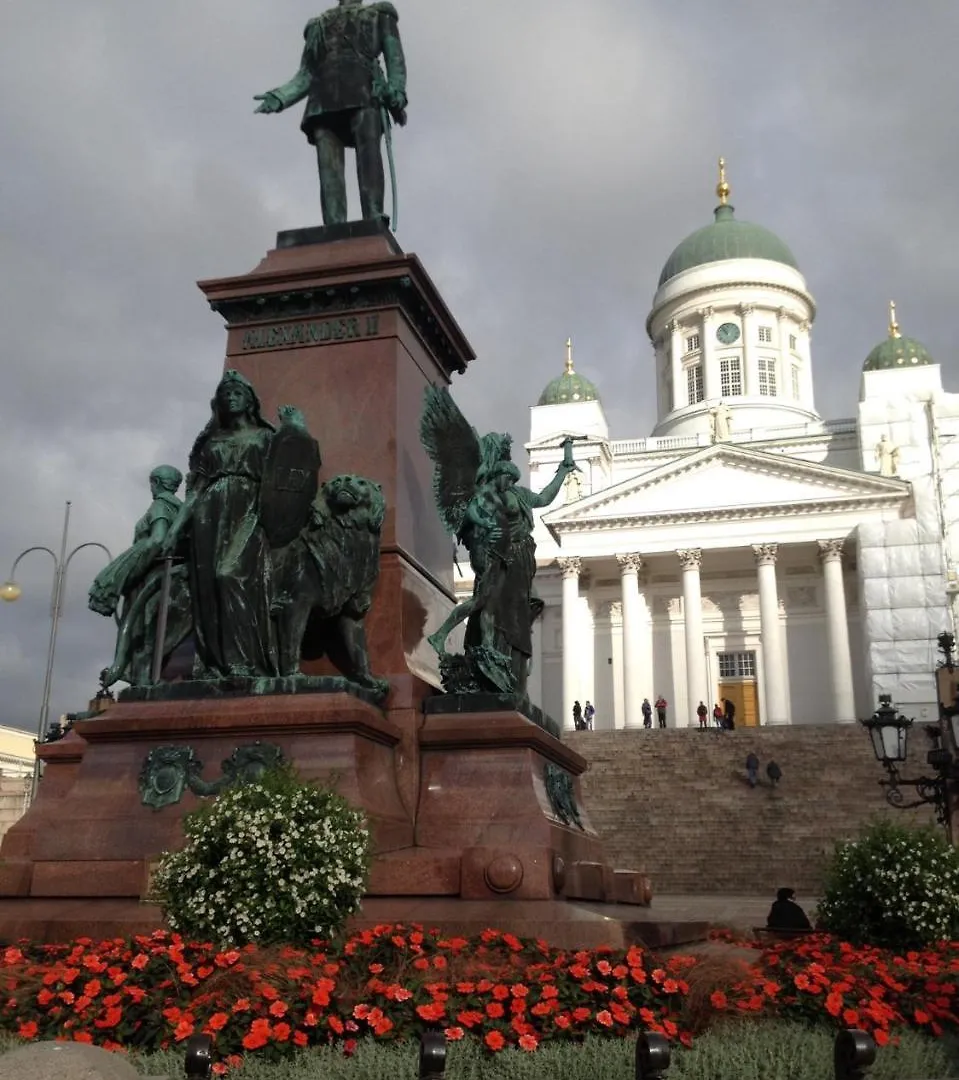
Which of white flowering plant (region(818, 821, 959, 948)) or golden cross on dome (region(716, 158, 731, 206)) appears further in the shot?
golden cross on dome (region(716, 158, 731, 206))

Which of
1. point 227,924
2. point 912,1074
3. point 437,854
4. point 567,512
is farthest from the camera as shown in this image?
point 567,512

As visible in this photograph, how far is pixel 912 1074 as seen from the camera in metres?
4.44

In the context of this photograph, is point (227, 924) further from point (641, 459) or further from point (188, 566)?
point (641, 459)

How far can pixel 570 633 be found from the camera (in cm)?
5431

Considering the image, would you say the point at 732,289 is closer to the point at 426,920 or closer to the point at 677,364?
the point at 677,364

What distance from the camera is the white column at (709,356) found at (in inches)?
2682

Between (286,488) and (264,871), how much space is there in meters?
2.64

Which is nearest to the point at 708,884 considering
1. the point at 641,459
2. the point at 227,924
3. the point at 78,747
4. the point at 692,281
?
the point at 78,747

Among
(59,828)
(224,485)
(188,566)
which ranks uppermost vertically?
(224,485)

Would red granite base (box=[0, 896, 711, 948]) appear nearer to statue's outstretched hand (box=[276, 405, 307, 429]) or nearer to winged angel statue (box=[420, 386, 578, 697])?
winged angel statue (box=[420, 386, 578, 697])

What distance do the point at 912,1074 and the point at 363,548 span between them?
4.09 meters

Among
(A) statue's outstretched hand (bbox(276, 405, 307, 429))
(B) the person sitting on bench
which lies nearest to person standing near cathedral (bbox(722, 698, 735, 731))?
(B) the person sitting on bench

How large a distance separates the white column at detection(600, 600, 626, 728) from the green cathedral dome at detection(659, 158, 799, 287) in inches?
993

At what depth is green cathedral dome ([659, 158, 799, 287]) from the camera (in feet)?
232
